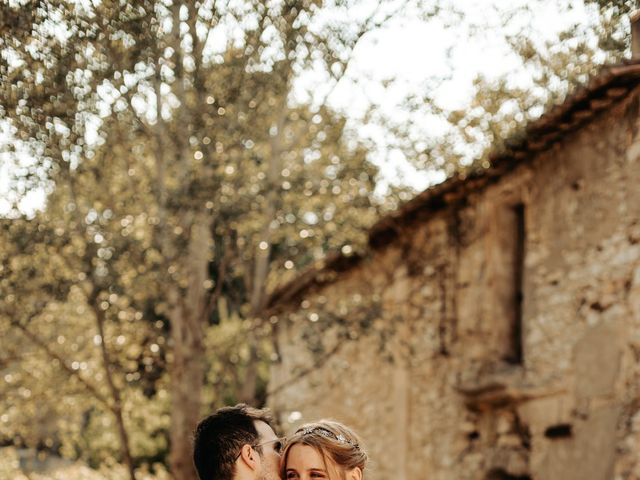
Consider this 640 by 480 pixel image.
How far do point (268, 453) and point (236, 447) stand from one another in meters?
0.15

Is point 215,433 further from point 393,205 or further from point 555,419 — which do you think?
point 393,205

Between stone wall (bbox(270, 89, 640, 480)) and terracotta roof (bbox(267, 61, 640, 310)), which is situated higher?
terracotta roof (bbox(267, 61, 640, 310))

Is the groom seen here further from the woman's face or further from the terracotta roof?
the terracotta roof

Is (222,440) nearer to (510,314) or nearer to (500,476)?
(500,476)

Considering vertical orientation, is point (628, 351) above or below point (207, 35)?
below

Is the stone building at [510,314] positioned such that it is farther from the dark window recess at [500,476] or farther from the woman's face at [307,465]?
the woman's face at [307,465]

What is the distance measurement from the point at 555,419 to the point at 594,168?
2.30 meters

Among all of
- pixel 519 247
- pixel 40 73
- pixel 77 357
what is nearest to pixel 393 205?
pixel 519 247

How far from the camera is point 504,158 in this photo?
396 inches

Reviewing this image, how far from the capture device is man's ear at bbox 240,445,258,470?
3.72m

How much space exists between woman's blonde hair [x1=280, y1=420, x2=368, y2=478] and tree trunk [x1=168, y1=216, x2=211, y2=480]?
5.78 m

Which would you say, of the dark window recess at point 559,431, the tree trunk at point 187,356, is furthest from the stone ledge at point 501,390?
the tree trunk at point 187,356

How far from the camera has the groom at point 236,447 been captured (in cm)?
371

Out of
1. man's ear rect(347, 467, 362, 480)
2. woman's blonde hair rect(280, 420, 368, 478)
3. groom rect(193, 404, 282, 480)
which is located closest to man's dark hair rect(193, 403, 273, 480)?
groom rect(193, 404, 282, 480)
